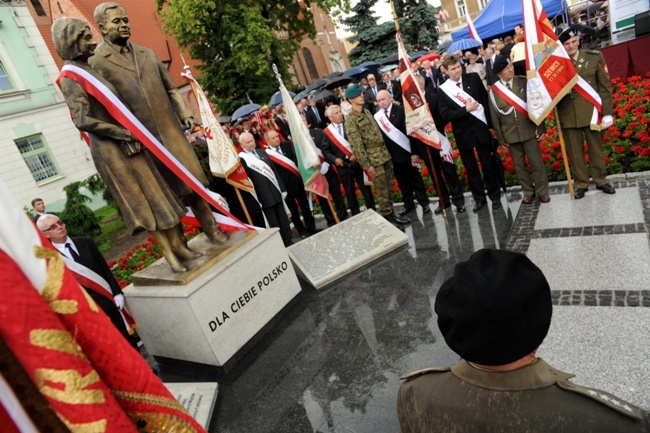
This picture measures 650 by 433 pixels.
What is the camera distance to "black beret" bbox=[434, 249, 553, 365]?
123 cm

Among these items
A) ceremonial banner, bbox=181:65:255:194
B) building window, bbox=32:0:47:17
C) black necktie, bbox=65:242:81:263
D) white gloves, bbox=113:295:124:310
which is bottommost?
white gloves, bbox=113:295:124:310

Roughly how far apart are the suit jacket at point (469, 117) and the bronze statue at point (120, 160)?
157 inches

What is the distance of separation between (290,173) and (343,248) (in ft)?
7.32

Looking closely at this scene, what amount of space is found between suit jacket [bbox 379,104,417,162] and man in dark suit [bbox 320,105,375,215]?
0.60 meters

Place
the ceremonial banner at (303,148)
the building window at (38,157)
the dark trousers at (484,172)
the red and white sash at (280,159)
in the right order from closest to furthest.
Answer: the dark trousers at (484,172) → the ceremonial banner at (303,148) → the red and white sash at (280,159) → the building window at (38,157)

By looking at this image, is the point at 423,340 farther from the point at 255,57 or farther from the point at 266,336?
the point at 255,57

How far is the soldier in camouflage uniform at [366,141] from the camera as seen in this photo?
20.8 feet

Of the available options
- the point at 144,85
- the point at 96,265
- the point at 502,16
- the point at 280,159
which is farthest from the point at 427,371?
the point at 502,16

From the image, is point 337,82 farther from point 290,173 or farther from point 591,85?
point 591,85

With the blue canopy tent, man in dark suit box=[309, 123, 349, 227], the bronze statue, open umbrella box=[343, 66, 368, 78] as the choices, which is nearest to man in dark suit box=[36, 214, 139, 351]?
the bronze statue

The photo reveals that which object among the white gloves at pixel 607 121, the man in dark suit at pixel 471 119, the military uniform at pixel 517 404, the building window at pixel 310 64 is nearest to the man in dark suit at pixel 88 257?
the military uniform at pixel 517 404

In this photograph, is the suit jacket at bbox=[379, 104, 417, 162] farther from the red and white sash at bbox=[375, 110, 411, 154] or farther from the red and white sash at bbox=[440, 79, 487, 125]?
the red and white sash at bbox=[440, 79, 487, 125]

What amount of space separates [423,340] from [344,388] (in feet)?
2.68

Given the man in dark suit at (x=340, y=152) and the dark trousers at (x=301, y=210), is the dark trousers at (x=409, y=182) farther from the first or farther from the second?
the dark trousers at (x=301, y=210)
